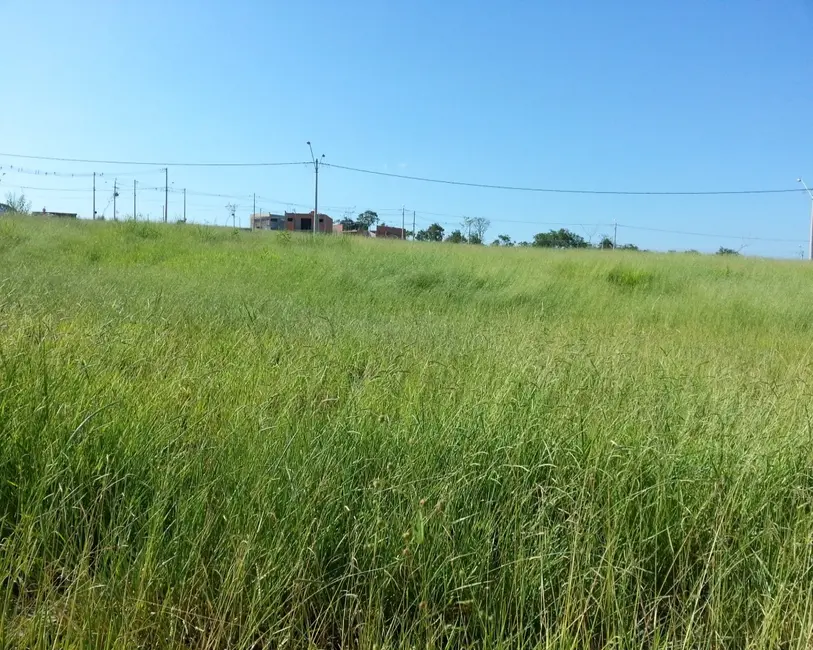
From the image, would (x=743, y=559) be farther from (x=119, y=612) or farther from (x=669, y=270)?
(x=669, y=270)

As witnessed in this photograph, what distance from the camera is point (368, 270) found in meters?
11.6

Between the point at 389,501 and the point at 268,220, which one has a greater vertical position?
the point at 268,220

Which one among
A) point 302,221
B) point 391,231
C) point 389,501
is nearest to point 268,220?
point 302,221

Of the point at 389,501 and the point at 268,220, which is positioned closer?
the point at 389,501

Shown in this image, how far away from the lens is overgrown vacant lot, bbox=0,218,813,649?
5.38ft

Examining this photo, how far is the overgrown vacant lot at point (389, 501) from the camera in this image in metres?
1.64

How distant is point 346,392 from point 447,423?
84 cm

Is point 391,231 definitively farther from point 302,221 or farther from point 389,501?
point 389,501

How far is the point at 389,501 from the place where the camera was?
6.69 ft

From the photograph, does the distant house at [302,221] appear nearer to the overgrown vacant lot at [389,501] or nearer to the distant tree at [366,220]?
the distant tree at [366,220]

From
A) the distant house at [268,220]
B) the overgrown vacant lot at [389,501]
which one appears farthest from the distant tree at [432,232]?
the overgrown vacant lot at [389,501]

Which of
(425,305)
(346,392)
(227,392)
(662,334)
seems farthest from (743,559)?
(425,305)

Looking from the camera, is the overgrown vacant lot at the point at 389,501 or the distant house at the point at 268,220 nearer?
the overgrown vacant lot at the point at 389,501

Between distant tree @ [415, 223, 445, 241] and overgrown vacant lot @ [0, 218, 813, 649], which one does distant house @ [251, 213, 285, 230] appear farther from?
overgrown vacant lot @ [0, 218, 813, 649]
